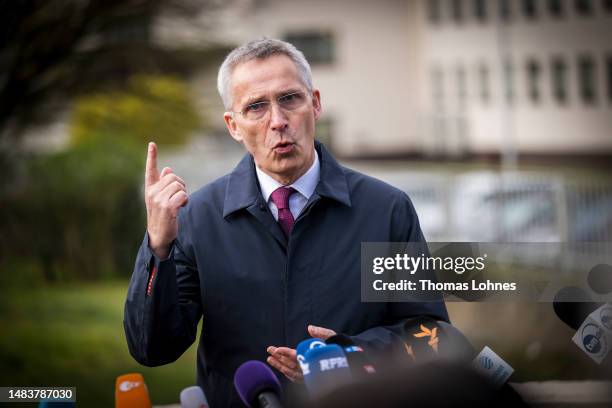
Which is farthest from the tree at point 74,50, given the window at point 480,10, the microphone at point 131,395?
the window at point 480,10

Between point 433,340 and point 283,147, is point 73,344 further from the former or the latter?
point 433,340

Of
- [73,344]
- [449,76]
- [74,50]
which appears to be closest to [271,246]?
[74,50]

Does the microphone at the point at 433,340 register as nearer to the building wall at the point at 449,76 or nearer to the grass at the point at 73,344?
the grass at the point at 73,344

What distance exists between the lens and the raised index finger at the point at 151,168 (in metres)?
2.16

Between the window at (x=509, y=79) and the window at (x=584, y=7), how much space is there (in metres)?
3.26

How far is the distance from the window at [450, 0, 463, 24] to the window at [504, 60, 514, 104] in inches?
93.2

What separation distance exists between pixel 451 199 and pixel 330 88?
16.2 metres

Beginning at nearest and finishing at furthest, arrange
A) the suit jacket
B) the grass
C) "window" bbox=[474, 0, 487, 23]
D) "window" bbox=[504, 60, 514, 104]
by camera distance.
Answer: the suit jacket → the grass → "window" bbox=[504, 60, 514, 104] → "window" bbox=[474, 0, 487, 23]

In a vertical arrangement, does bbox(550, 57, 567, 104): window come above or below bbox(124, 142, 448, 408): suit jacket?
above

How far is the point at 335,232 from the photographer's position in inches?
93.7

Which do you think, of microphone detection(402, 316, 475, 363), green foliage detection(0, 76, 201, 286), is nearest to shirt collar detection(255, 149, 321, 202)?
microphone detection(402, 316, 475, 363)

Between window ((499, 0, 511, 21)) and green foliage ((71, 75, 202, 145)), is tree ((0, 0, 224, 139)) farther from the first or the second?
window ((499, 0, 511, 21))

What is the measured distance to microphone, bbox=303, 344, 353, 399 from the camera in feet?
5.38

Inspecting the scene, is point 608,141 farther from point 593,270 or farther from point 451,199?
point 593,270
